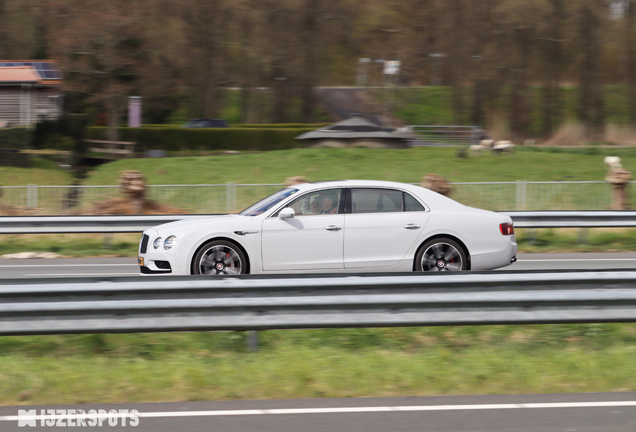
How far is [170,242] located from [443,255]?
3.32m

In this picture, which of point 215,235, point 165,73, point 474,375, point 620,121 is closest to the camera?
point 474,375

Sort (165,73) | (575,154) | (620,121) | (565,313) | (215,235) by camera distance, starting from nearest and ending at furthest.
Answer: (565,313) → (215,235) → (575,154) → (165,73) → (620,121)

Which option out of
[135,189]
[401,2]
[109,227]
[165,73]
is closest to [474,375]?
[109,227]

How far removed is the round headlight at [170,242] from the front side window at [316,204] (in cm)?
145

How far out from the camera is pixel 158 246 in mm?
8820

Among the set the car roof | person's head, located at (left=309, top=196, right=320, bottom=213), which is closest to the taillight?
the car roof

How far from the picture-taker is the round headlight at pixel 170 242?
8.70 m

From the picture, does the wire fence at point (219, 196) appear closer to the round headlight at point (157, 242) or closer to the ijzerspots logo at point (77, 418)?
the round headlight at point (157, 242)

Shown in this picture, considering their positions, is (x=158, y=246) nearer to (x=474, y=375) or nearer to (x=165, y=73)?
(x=474, y=375)

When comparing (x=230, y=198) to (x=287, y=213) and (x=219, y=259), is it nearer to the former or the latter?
(x=219, y=259)

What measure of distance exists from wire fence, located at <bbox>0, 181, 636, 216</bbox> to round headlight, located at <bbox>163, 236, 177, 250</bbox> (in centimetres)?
802

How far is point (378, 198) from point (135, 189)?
8444 mm

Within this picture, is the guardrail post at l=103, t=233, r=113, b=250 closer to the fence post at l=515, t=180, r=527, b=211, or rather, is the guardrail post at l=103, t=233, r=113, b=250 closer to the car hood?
the car hood

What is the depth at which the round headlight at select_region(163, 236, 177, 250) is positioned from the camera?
8695mm
